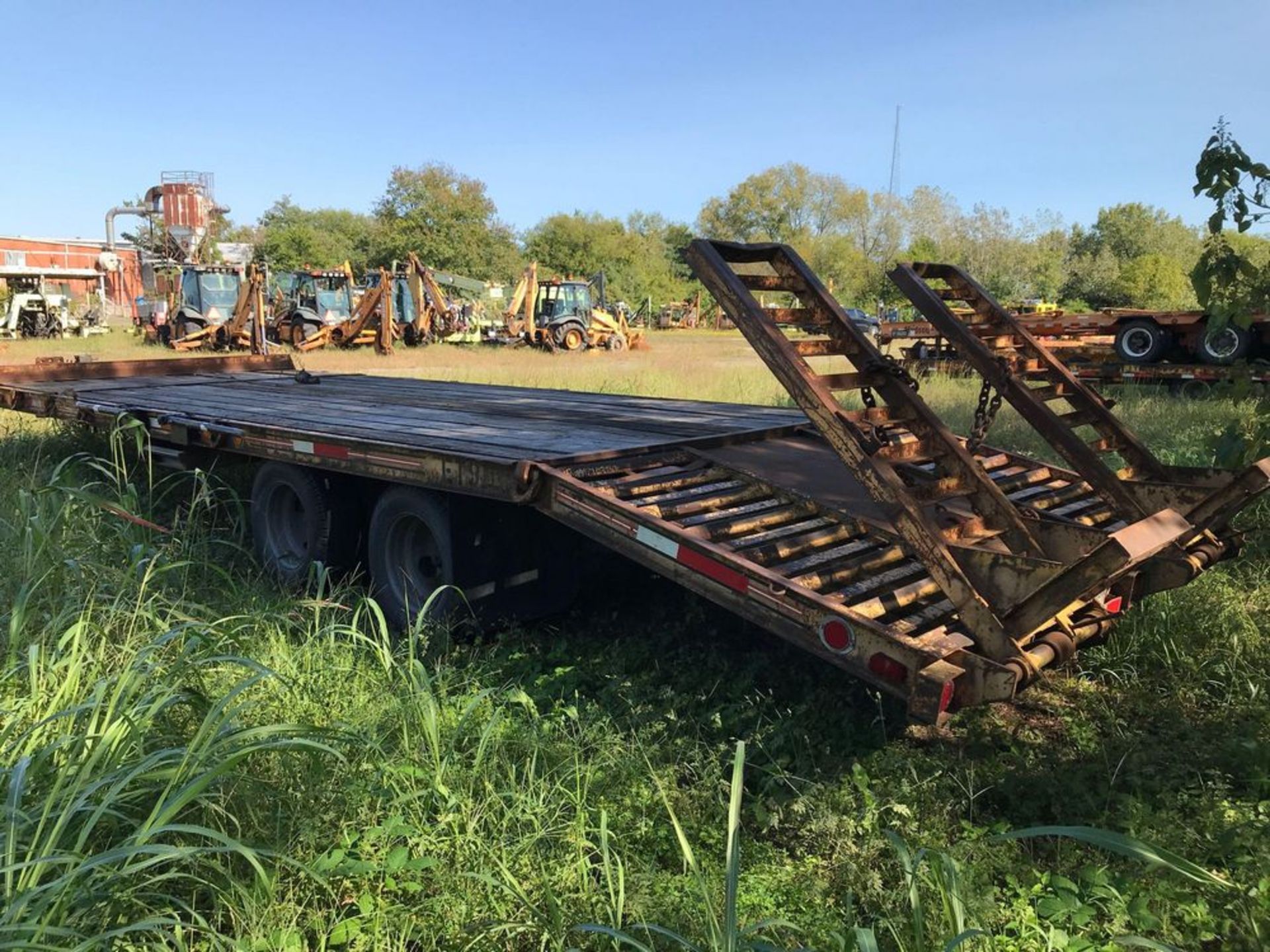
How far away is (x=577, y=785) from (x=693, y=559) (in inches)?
36.5

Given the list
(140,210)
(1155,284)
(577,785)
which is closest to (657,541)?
(577,785)

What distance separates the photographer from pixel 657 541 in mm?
3475

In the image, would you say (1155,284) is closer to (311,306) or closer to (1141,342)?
(1141,342)

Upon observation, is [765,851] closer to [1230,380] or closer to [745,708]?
[745,708]

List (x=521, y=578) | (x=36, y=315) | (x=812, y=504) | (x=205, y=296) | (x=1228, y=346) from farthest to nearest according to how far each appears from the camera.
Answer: (x=36, y=315) < (x=205, y=296) < (x=1228, y=346) < (x=521, y=578) < (x=812, y=504)

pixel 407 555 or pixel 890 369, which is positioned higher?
pixel 890 369

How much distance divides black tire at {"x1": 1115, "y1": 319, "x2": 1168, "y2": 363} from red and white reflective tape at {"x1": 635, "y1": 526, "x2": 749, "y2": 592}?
505 inches

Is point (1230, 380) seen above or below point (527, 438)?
above

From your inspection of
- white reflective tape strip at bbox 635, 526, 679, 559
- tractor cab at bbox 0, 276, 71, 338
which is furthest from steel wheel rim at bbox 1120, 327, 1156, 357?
tractor cab at bbox 0, 276, 71, 338

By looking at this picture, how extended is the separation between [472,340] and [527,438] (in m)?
26.0

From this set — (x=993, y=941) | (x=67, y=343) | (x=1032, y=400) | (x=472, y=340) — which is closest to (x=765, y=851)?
(x=993, y=941)

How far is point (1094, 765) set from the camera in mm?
3430

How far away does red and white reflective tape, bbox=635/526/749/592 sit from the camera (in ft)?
10.7

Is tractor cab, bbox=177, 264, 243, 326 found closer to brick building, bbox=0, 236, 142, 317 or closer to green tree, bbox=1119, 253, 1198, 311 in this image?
brick building, bbox=0, 236, 142, 317
